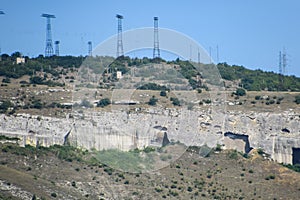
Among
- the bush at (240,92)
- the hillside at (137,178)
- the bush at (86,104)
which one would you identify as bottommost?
the hillside at (137,178)

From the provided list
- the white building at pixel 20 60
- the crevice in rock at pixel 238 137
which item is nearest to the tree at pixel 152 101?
the crevice in rock at pixel 238 137

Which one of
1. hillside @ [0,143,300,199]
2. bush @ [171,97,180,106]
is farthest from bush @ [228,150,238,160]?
bush @ [171,97,180,106]

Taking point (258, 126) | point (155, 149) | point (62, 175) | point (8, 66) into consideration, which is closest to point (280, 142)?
point (258, 126)

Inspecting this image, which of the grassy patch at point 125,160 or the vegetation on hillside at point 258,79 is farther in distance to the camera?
the vegetation on hillside at point 258,79

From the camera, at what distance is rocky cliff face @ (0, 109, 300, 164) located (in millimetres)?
72188

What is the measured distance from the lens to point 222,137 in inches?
3049

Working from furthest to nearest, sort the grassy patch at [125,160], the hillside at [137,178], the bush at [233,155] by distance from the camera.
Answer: the bush at [233,155], the grassy patch at [125,160], the hillside at [137,178]

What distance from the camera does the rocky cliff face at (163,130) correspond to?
7219 cm

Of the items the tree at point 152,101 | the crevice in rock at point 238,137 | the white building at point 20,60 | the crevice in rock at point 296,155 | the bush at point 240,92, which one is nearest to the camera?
the crevice in rock at point 296,155

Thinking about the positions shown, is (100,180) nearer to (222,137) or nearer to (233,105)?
(222,137)

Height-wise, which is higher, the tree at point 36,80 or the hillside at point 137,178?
the tree at point 36,80

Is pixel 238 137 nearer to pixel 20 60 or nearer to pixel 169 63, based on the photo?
pixel 169 63

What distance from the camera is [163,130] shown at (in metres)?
75.9

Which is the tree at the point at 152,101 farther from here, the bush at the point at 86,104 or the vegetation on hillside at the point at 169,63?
the vegetation on hillside at the point at 169,63
